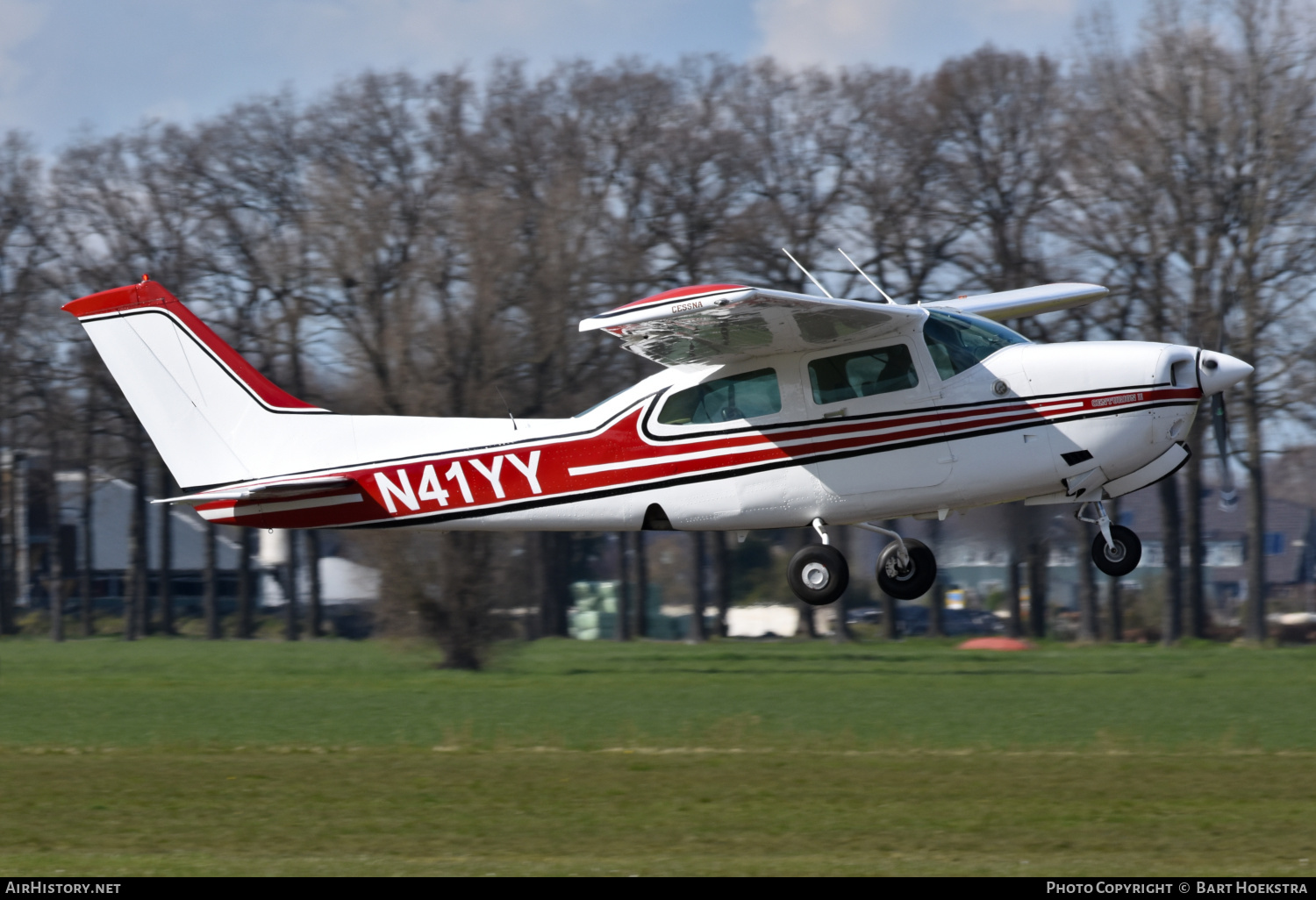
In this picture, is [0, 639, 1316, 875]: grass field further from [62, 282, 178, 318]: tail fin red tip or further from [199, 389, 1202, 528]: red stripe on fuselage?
[62, 282, 178, 318]: tail fin red tip

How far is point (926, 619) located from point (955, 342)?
51.1m

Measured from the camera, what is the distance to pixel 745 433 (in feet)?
45.1

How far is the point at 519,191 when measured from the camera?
47938 mm

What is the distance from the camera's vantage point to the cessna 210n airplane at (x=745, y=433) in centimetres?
1287

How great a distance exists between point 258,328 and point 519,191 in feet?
31.3

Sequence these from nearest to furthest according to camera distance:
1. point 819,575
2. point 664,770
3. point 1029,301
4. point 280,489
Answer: point 819,575 < point 280,489 < point 1029,301 < point 664,770

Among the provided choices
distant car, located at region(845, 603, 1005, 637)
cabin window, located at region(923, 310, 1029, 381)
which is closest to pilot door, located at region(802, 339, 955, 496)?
cabin window, located at region(923, 310, 1029, 381)

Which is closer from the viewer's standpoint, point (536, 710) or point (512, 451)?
point (512, 451)

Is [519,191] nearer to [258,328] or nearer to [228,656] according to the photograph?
[258,328]

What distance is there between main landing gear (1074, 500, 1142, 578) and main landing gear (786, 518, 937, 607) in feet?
5.09

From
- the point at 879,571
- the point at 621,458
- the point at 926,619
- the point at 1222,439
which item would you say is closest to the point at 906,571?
the point at 879,571

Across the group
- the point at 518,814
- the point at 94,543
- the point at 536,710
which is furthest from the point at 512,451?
the point at 94,543

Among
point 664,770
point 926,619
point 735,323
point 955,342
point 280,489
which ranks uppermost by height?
point 735,323

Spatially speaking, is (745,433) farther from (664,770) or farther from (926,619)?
(926,619)
